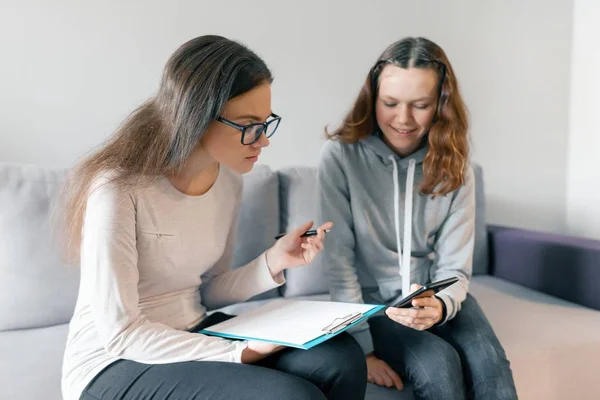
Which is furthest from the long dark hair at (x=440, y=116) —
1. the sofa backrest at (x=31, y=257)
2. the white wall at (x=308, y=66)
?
the sofa backrest at (x=31, y=257)

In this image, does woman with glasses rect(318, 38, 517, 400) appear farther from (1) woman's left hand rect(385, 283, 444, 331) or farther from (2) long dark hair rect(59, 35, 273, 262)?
(2) long dark hair rect(59, 35, 273, 262)

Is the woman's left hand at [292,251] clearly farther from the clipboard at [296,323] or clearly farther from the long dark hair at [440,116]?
the long dark hair at [440,116]

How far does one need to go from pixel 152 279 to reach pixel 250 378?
11.1 inches

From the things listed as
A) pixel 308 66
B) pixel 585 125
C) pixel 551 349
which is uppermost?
pixel 308 66

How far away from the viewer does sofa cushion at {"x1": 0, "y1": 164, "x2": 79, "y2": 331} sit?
53.2 inches

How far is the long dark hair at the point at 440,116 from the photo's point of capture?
49.1 inches

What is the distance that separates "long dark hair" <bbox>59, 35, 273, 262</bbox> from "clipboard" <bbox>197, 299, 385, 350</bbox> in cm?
31

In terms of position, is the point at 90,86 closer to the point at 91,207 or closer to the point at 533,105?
the point at 91,207

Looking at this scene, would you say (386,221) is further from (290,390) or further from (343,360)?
(290,390)

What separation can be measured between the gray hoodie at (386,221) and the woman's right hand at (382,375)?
0.10 m

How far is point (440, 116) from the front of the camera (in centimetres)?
128

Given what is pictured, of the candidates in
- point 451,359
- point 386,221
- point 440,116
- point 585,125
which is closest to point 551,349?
point 451,359

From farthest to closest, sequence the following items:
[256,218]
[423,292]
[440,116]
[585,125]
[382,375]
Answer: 1. [585,125]
2. [256,218]
3. [440,116]
4. [382,375]
5. [423,292]

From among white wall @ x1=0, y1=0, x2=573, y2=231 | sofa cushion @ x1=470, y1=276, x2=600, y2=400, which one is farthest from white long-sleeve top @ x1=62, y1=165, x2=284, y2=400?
white wall @ x1=0, y1=0, x2=573, y2=231
